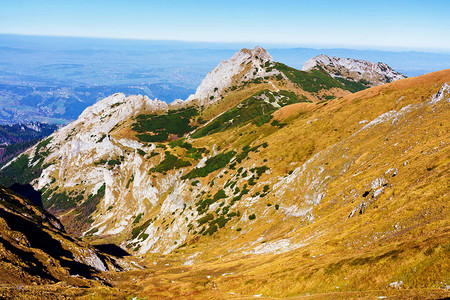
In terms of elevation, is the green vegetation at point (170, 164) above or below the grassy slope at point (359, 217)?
below

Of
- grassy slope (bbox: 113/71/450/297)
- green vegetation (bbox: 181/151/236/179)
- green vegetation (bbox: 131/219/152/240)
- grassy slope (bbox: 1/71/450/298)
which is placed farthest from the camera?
green vegetation (bbox: 131/219/152/240)

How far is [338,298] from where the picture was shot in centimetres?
2433

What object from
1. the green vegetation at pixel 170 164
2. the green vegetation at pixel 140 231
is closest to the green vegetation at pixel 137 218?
the green vegetation at pixel 140 231

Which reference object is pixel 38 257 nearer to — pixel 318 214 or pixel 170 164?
pixel 318 214

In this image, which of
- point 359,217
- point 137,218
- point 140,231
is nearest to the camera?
point 359,217

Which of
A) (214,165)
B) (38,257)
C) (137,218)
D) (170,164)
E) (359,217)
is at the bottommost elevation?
(137,218)

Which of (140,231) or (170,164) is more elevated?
(170,164)

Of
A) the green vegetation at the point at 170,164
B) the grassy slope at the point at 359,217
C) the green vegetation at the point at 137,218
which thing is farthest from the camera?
the green vegetation at the point at 170,164

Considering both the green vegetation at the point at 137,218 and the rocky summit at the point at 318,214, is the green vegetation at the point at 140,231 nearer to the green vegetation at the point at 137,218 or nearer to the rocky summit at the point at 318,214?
the rocky summit at the point at 318,214

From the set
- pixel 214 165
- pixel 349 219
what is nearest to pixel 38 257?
pixel 349 219

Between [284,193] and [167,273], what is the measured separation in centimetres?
3708

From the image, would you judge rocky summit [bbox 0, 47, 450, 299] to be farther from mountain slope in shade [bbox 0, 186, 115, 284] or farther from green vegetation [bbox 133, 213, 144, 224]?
green vegetation [bbox 133, 213, 144, 224]

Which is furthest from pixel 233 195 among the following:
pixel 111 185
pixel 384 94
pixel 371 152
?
pixel 111 185

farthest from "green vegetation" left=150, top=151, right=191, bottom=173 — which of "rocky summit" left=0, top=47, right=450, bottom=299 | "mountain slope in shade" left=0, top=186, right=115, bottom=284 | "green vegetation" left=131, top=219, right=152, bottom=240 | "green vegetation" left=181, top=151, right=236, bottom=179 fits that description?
"mountain slope in shade" left=0, top=186, right=115, bottom=284
